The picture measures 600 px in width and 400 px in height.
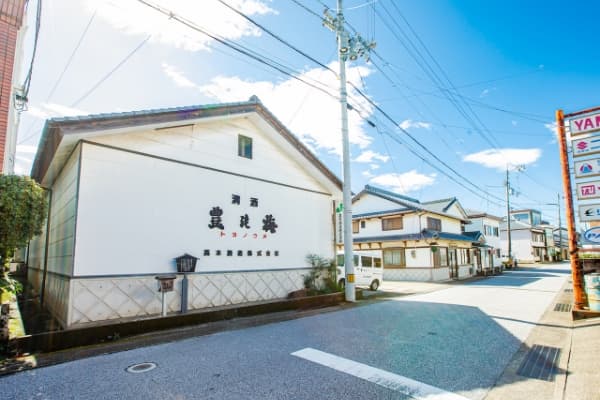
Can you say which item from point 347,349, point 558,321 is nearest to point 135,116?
point 347,349

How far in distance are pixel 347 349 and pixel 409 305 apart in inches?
245

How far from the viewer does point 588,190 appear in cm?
789

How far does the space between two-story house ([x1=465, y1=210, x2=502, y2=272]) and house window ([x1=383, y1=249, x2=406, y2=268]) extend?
461 inches

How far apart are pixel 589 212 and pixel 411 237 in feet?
48.6

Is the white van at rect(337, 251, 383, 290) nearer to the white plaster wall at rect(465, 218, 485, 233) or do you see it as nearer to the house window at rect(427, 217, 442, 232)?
the house window at rect(427, 217, 442, 232)

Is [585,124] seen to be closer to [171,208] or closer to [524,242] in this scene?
[171,208]

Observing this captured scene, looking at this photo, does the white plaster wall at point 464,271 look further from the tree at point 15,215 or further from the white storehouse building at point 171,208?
the tree at point 15,215

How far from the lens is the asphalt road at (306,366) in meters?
3.94

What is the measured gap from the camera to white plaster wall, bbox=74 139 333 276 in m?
7.26

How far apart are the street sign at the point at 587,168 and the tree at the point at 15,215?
12.6 meters

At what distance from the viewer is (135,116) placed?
7.63 meters

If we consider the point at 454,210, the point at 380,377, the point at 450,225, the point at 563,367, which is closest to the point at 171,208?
the point at 380,377

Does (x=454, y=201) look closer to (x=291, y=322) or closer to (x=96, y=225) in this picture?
(x=291, y=322)

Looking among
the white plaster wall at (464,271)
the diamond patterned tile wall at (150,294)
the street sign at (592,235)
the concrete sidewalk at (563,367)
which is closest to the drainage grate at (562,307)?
the concrete sidewalk at (563,367)
